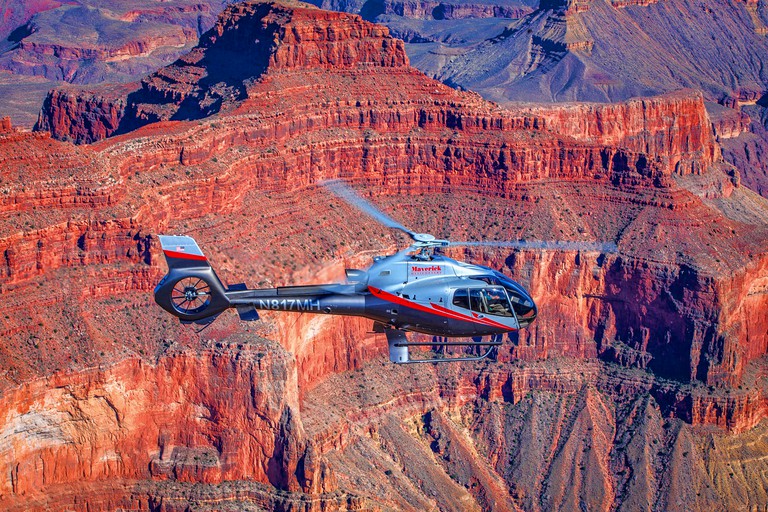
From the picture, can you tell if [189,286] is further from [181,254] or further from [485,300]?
[485,300]

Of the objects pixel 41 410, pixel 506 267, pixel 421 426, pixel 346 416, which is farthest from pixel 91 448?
pixel 506 267

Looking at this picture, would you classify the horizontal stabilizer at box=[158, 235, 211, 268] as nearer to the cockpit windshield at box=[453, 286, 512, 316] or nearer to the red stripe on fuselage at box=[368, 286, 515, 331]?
the red stripe on fuselage at box=[368, 286, 515, 331]

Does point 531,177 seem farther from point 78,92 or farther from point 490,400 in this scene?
point 78,92

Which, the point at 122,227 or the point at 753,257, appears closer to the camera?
the point at 122,227

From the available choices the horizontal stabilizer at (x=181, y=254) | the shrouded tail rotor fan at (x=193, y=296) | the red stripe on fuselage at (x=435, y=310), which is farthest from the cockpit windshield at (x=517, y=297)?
the horizontal stabilizer at (x=181, y=254)

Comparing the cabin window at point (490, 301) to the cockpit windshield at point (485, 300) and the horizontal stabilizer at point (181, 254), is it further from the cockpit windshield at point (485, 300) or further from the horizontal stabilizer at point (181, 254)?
the horizontal stabilizer at point (181, 254)

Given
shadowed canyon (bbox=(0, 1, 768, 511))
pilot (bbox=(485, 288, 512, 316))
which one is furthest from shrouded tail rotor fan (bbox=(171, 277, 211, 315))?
pilot (bbox=(485, 288, 512, 316))

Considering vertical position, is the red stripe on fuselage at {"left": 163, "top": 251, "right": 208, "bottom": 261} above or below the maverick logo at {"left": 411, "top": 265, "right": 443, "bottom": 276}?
above

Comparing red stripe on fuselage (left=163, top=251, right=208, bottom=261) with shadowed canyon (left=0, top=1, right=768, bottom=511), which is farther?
shadowed canyon (left=0, top=1, right=768, bottom=511)
